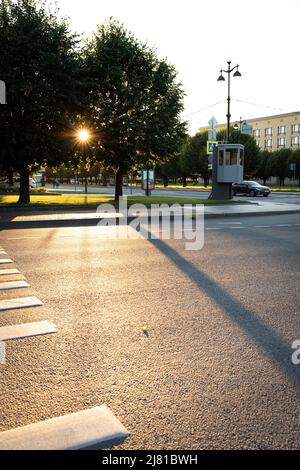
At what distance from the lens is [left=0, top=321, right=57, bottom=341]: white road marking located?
13.2 feet

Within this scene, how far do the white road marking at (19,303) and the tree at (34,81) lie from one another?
50.1ft

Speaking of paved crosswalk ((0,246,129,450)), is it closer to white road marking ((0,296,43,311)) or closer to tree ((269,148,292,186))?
white road marking ((0,296,43,311))

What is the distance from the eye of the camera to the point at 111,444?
2.46m

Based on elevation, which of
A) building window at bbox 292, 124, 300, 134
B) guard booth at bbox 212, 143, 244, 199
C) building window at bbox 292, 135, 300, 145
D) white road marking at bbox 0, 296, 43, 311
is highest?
building window at bbox 292, 124, 300, 134

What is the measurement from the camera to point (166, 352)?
146 inches

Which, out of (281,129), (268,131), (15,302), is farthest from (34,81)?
(268,131)

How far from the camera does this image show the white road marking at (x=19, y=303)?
489cm

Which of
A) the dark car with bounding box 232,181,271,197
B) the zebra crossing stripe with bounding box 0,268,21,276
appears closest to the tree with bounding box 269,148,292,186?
the dark car with bounding box 232,181,271,197

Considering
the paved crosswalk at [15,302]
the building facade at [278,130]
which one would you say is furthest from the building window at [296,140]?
the paved crosswalk at [15,302]

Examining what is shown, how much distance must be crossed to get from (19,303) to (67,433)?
2717 millimetres

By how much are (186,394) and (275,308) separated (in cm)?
239

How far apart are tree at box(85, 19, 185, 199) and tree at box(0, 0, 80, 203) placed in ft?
5.99

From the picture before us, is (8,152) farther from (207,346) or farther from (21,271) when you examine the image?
(207,346)
